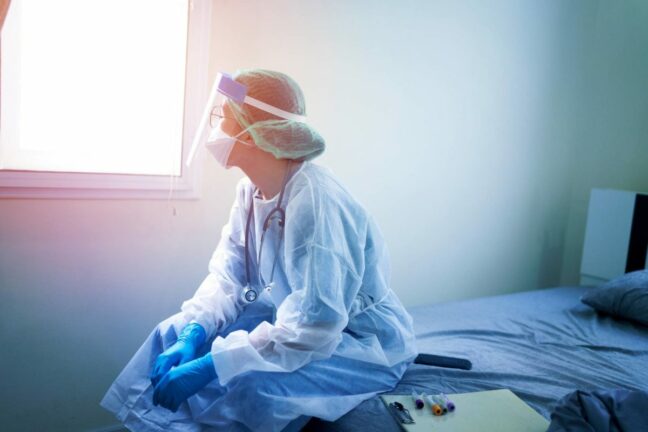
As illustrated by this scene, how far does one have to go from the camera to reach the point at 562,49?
2781mm

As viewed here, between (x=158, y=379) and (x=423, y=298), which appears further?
(x=423, y=298)

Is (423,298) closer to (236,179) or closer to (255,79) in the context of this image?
(236,179)

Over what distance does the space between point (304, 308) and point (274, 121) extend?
0.46 meters

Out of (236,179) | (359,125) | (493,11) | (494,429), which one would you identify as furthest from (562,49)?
(494,429)

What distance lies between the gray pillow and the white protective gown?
3.36 ft

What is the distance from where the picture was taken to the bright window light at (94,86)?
5.13 feet

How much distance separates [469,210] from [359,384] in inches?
62.1


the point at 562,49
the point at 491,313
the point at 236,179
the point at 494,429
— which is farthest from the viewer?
the point at 562,49

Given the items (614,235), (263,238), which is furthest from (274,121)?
(614,235)

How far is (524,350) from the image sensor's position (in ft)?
5.53

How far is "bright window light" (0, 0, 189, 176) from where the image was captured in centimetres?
156

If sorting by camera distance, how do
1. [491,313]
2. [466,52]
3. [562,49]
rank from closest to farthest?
[491,313]
[466,52]
[562,49]

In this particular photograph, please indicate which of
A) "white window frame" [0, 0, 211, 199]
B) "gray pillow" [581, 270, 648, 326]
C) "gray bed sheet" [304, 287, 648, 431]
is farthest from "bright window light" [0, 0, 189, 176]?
"gray pillow" [581, 270, 648, 326]

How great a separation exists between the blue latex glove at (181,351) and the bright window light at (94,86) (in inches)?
25.8
